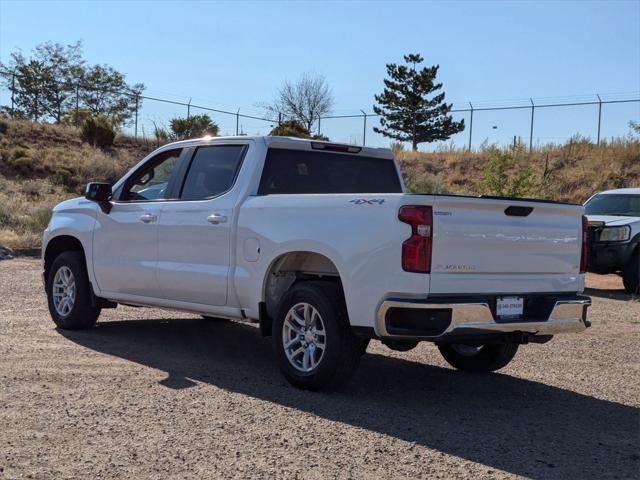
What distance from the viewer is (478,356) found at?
7.75 metres

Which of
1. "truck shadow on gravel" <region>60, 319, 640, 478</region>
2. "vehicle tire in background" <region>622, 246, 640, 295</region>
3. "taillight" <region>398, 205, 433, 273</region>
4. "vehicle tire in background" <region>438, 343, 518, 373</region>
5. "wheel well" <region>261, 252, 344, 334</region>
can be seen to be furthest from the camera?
"vehicle tire in background" <region>622, 246, 640, 295</region>

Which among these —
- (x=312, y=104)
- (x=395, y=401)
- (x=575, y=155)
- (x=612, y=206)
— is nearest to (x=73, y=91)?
(x=312, y=104)

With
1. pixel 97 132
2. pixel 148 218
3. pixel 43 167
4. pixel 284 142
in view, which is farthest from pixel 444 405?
pixel 97 132

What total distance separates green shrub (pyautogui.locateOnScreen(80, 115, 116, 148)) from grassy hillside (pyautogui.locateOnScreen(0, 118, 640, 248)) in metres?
0.42

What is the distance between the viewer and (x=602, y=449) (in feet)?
17.8

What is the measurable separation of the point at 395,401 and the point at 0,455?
117 inches

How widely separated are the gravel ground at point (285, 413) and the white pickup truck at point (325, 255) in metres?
0.46

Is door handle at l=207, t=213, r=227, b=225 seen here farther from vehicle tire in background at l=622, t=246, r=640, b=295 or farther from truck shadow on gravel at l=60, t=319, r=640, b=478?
vehicle tire in background at l=622, t=246, r=640, b=295

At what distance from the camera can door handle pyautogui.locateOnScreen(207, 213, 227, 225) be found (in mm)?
7371

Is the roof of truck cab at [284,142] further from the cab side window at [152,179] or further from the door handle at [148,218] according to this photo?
the door handle at [148,218]

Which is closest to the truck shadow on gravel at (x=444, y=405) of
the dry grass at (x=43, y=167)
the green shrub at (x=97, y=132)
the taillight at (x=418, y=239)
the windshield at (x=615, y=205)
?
the taillight at (x=418, y=239)

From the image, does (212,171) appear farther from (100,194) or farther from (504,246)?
(504,246)

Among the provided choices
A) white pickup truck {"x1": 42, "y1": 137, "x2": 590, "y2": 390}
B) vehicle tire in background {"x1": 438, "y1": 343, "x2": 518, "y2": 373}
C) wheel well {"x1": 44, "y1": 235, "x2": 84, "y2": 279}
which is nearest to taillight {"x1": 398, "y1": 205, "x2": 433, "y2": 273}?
white pickup truck {"x1": 42, "y1": 137, "x2": 590, "y2": 390}

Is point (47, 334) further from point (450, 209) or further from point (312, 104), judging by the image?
point (312, 104)
